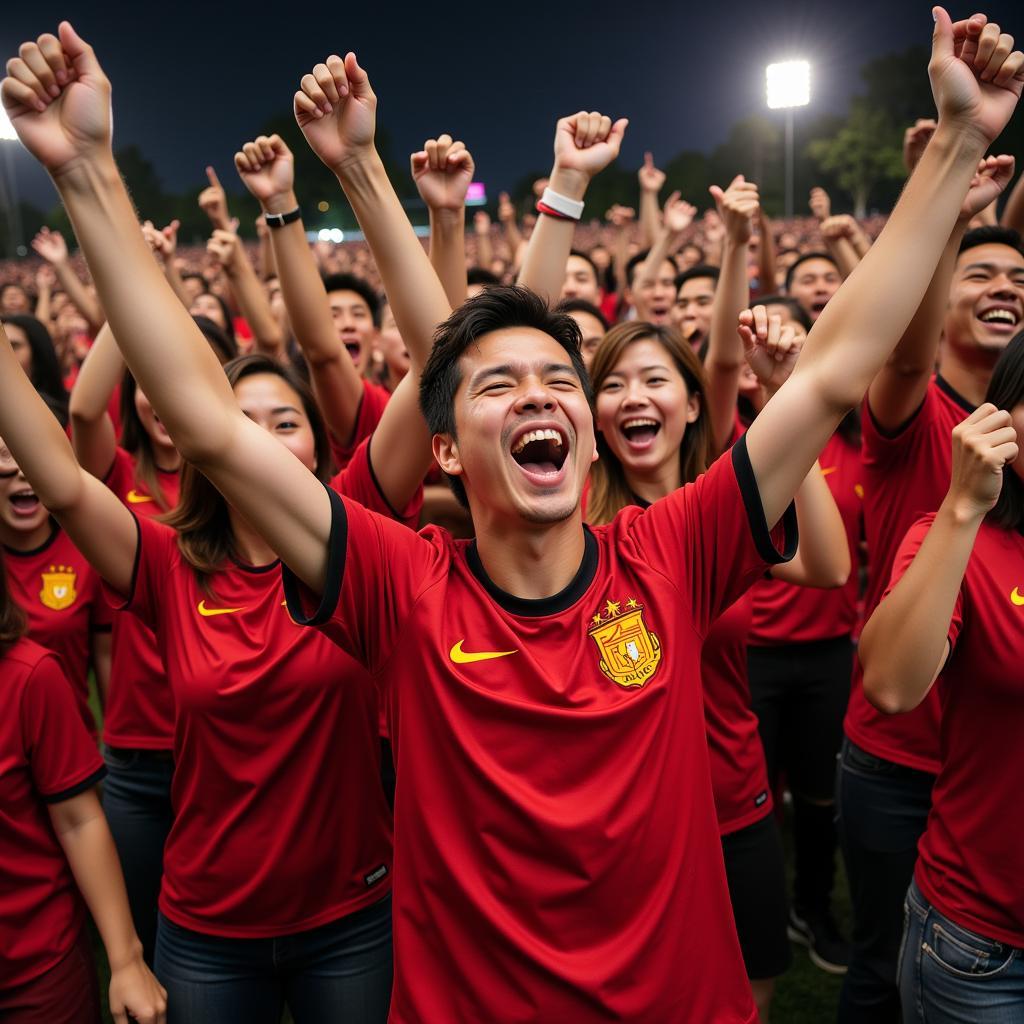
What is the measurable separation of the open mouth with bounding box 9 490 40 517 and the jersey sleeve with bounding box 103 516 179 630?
911mm

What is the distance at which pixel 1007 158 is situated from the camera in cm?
281

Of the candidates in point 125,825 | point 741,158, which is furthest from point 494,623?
point 741,158

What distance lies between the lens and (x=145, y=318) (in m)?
1.49

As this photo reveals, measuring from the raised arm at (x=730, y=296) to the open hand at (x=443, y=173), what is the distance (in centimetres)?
99

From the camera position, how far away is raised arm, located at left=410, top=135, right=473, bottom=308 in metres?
2.35

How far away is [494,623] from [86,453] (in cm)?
215

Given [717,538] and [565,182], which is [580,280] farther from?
[717,538]

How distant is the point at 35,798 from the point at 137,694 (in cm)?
78

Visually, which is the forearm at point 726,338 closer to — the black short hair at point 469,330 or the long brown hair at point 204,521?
the black short hair at point 469,330

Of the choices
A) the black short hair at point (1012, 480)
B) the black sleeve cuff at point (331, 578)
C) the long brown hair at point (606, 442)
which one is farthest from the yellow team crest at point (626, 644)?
the long brown hair at point (606, 442)

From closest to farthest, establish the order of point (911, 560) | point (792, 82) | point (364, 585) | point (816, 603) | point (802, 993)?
point (364, 585)
point (911, 560)
point (802, 993)
point (816, 603)
point (792, 82)

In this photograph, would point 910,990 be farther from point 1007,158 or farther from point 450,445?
point 1007,158

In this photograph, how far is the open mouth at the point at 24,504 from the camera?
2896 millimetres

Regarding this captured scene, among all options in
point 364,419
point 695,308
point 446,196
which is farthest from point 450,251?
point 695,308
